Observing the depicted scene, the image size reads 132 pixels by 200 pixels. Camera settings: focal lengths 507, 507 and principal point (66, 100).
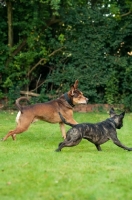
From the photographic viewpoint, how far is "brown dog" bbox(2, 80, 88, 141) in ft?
38.2

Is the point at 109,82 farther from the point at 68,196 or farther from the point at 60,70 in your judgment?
the point at 68,196

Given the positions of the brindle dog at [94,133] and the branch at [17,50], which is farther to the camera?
the branch at [17,50]

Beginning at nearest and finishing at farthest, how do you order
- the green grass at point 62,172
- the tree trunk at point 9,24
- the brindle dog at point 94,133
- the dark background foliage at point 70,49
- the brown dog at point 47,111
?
the green grass at point 62,172 < the brindle dog at point 94,133 < the brown dog at point 47,111 < the tree trunk at point 9,24 < the dark background foliage at point 70,49

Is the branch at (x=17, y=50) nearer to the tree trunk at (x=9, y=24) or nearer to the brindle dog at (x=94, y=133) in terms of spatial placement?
the tree trunk at (x=9, y=24)

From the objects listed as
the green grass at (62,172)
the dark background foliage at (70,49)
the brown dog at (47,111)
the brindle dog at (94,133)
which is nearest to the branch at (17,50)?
the dark background foliage at (70,49)

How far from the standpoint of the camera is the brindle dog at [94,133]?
9945 mm

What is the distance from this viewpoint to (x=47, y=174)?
779 cm

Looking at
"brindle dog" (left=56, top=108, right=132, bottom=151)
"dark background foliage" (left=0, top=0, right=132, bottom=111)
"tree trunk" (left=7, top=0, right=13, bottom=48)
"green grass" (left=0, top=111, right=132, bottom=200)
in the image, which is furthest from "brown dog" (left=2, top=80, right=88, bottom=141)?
"tree trunk" (left=7, top=0, right=13, bottom=48)

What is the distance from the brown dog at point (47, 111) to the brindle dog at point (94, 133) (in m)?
1.54

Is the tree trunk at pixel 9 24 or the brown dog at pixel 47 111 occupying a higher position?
the tree trunk at pixel 9 24

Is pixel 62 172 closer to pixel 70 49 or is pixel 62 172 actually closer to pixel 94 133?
pixel 94 133

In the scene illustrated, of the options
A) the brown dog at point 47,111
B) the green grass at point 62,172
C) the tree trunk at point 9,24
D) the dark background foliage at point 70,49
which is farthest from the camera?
the dark background foliage at point 70,49

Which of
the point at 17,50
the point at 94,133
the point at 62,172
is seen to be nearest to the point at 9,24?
the point at 17,50

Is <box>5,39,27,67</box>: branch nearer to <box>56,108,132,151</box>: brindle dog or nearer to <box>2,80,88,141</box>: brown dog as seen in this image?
<box>2,80,88,141</box>: brown dog
